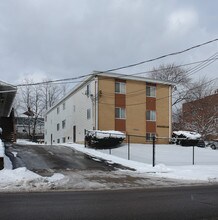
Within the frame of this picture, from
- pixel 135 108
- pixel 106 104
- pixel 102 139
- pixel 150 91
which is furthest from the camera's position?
pixel 150 91

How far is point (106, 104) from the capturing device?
124ft

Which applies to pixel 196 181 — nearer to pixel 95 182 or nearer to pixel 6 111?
pixel 95 182

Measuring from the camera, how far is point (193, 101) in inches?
2453

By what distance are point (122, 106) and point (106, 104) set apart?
198cm

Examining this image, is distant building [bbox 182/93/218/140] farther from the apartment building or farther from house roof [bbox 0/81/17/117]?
house roof [bbox 0/81/17/117]

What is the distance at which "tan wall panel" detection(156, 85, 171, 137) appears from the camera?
136 ft

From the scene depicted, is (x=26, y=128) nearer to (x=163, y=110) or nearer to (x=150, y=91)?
(x=163, y=110)

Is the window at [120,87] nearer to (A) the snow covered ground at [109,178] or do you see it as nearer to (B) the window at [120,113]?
(B) the window at [120,113]

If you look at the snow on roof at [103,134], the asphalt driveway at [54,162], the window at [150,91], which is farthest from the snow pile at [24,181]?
the window at [150,91]

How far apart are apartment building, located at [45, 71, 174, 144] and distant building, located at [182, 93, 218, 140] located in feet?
54.3

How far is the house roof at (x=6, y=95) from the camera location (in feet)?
82.3

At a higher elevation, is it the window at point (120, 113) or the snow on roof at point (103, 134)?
the window at point (120, 113)

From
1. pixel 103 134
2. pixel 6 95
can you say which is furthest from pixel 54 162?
pixel 103 134

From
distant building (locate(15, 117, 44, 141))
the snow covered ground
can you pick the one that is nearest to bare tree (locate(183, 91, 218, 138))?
the snow covered ground
